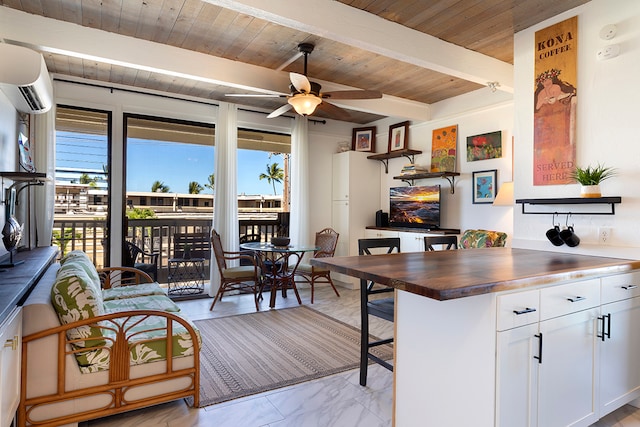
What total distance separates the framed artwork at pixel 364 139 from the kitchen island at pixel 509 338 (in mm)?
4245

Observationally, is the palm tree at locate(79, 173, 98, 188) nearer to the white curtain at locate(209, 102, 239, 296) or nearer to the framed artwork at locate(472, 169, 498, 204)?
the white curtain at locate(209, 102, 239, 296)

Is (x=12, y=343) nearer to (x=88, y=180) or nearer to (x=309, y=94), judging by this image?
(x=309, y=94)

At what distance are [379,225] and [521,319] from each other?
428cm

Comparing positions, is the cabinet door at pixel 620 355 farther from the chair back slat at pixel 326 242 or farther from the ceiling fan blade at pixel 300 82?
the chair back slat at pixel 326 242

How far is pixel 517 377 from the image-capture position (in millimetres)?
1577

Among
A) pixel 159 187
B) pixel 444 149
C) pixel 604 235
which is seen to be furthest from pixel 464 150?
pixel 159 187

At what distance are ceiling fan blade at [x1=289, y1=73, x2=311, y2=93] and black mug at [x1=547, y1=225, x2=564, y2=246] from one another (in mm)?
2262

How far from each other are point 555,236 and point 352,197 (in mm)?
3430

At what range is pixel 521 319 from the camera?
1.60m

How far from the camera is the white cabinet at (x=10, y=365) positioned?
151 cm

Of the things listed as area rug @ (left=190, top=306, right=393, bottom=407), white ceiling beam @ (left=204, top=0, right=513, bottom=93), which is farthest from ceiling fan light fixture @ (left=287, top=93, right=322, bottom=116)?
area rug @ (left=190, top=306, right=393, bottom=407)

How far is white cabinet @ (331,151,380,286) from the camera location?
5844 mm

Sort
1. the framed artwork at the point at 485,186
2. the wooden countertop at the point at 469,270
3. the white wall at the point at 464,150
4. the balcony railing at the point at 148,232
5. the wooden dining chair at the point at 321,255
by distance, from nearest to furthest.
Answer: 1. the wooden countertop at the point at 469,270
2. the white wall at the point at 464,150
3. the framed artwork at the point at 485,186
4. the balcony railing at the point at 148,232
5. the wooden dining chair at the point at 321,255

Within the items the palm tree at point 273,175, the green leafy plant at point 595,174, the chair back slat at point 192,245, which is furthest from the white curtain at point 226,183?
the green leafy plant at point 595,174
